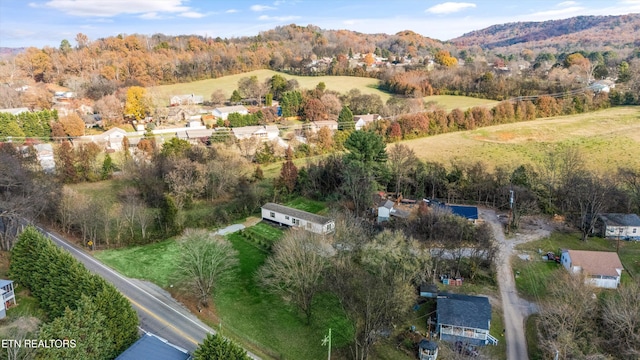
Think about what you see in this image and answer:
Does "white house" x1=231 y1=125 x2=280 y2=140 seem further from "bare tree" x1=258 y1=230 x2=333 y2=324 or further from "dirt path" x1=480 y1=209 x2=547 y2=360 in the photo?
"dirt path" x1=480 y1=209 x2=547 y2=360

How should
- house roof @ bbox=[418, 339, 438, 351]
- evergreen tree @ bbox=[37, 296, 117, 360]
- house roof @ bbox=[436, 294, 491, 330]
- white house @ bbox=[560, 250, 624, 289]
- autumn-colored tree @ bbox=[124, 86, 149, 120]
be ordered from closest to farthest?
evergreen tree @ bbox=[37, 296, 117, 360]
house roof @ bbox=[418, 339, 438, 351]
house roof @ bbox=[436, 294, 491, 330]
white house @ bbox=[560, 250, 624, 289]
autumn-colored tree @ bbox=[124, 86, 149, 120]

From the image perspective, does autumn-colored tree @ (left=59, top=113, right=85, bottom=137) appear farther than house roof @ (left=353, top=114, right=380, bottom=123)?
No

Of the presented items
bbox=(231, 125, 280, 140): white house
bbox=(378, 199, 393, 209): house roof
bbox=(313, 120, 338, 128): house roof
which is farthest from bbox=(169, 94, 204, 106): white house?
bbox=(378, 199, 393, 209): house roof

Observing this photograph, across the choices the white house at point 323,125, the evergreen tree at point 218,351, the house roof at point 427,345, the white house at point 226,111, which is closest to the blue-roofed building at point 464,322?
the house roof at point 427,345

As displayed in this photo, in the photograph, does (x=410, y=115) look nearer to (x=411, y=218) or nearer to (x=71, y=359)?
(x=411, y=218)

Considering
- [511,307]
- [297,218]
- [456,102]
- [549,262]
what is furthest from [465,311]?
[456,102]

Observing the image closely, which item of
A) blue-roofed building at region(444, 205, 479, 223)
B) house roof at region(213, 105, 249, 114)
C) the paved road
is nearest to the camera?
the paved road

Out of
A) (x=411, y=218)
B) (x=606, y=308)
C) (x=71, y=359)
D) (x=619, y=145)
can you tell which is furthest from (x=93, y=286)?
(x=619, y=145)
